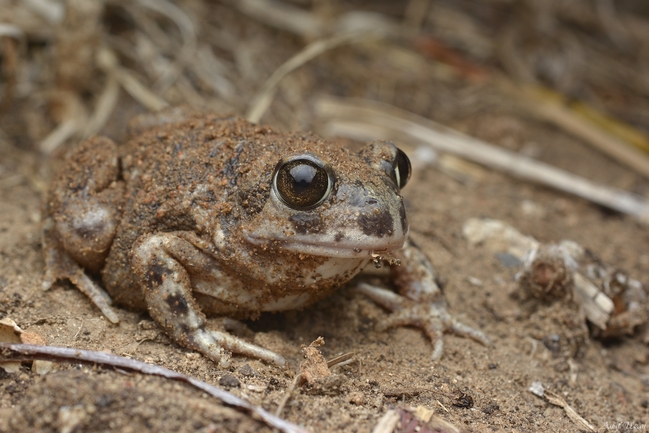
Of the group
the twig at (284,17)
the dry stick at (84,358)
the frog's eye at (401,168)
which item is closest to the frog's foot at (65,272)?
the dry stick at (84,358)

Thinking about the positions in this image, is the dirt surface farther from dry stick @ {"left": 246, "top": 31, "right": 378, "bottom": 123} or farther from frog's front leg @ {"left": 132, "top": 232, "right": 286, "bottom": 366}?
dry stick @ {"left": 246, "top": 31, "right": 378, "bottom": 123}

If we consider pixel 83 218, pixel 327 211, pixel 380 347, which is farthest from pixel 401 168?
pixel 83 218

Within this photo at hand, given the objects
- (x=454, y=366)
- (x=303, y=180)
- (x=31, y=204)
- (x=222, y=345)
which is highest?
(x=303, y=180)

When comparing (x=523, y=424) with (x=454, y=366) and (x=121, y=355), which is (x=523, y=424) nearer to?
(x=454, y=366)

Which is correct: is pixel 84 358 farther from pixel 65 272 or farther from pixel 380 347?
pixel 380 347

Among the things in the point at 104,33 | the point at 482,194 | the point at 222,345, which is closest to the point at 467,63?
the point at 482,194

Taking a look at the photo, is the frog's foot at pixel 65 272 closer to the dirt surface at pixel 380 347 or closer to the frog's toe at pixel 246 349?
the dirt surface at pixel 380 347

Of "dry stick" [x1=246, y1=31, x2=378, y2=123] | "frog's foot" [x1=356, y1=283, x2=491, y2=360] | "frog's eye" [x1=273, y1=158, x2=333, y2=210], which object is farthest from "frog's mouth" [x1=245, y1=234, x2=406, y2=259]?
"dry stick" [x1=246, y1=31, x2=378, y2=123]
